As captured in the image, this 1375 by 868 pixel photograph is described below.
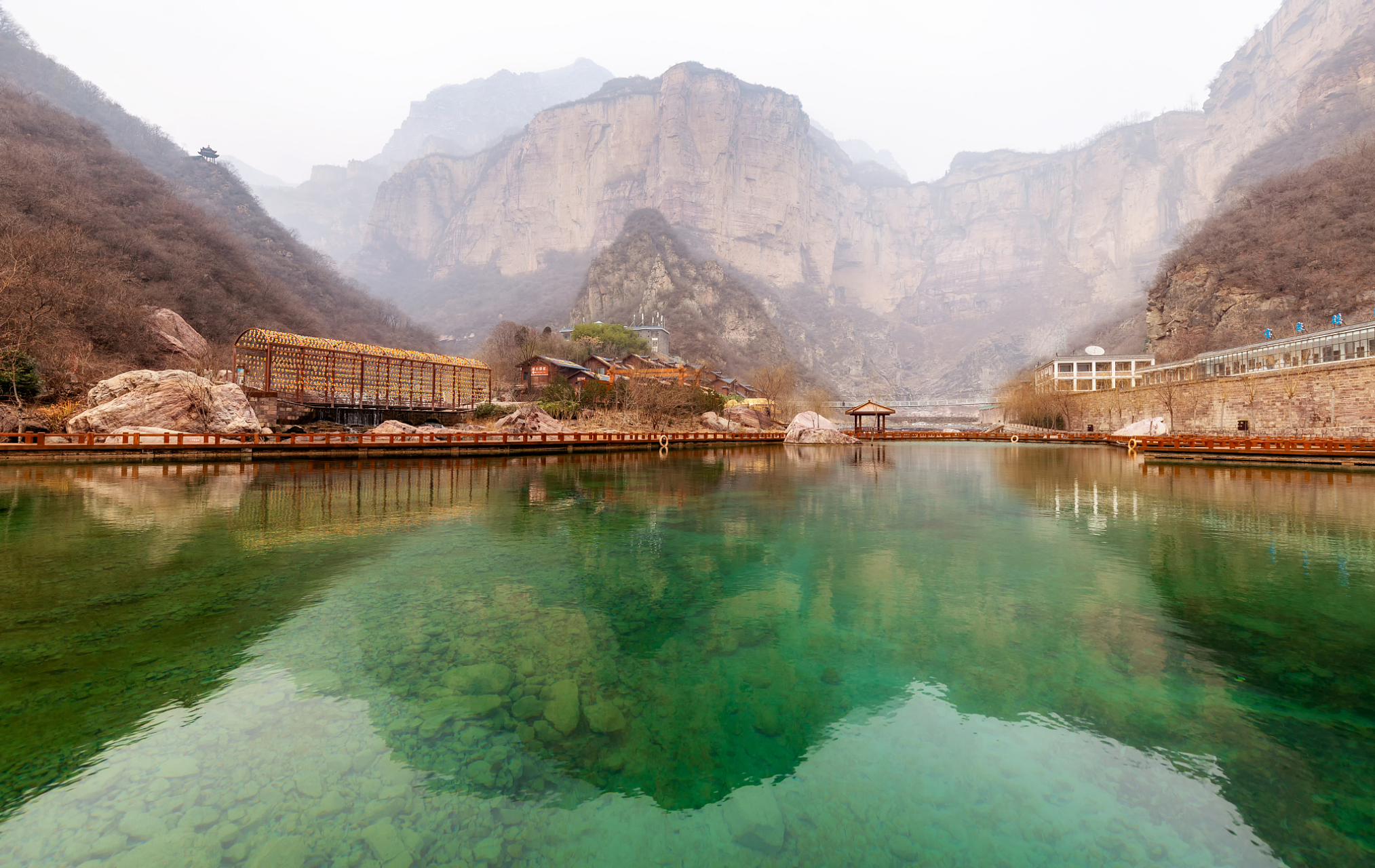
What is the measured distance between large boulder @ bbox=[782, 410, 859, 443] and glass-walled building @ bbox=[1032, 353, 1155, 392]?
43.0 m

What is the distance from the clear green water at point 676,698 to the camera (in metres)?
2.87

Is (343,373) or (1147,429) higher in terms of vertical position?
(343,373)

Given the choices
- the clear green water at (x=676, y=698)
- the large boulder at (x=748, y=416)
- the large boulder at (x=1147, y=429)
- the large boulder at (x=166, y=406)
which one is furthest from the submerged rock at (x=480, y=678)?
the large boulder at (x=1147, y=429)

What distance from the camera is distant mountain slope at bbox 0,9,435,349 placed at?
68188 millimetres

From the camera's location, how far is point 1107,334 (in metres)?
107

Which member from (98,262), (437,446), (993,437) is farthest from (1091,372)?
(98,262)

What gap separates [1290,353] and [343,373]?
62.3m

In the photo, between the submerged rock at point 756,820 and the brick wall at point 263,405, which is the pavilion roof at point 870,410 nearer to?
the brick wall at point 263,405

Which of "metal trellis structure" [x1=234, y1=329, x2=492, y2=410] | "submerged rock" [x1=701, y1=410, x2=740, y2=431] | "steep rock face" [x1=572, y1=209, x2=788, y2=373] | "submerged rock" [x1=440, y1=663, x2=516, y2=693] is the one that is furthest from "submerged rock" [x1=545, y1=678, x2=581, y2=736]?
"steep rock face" [x1=572, y1=209, x2=788, y2=373]

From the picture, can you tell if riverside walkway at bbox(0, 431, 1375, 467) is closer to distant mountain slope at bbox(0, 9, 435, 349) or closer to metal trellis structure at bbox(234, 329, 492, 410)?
metal trellis structure at bbox(234, 329, 492, 410)

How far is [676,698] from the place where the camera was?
4.27 meters

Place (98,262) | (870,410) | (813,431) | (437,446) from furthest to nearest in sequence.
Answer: (813,431) → (870,410) → (98,262) → (437,446)

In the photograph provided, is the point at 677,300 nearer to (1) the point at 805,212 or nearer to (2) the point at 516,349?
(2) the point at 516,349

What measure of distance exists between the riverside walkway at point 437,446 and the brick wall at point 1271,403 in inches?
88.4
